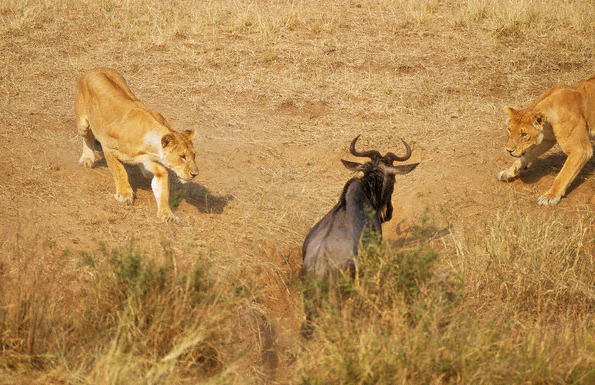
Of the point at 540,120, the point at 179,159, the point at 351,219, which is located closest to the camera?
the point at 351,219

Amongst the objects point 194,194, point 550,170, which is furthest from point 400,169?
point 550,170

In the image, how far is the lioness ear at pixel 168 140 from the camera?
632 centimetres

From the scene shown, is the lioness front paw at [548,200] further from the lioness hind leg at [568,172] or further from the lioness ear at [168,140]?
the lioness ear at [168,140]

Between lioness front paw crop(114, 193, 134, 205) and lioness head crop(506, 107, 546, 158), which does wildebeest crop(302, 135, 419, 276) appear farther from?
lioness front paw crop(114, 193, 134, 205)

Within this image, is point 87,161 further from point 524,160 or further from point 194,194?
point 524,160

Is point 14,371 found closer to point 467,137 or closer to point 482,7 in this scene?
point 467,137

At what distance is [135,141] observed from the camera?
6656 mm

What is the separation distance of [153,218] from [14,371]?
2.79 metres

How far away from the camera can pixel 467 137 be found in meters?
9.31

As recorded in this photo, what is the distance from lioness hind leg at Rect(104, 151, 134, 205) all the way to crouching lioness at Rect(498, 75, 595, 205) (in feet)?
13.5

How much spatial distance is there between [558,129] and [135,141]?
4.65m

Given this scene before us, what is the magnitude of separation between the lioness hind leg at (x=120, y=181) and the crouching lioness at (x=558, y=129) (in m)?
4.12

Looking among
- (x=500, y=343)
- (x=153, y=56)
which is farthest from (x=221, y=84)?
(x=500, y=343)

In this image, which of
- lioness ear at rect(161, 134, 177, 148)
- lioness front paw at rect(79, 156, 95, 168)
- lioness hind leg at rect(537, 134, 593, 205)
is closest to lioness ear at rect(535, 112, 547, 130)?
lioness hind leg at rect(537, 134, 593, 205)
